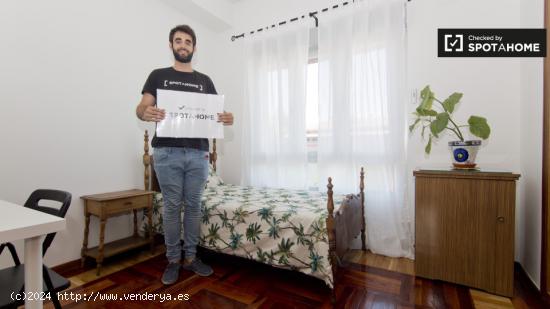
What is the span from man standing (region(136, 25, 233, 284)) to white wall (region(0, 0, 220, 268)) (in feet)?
2.37

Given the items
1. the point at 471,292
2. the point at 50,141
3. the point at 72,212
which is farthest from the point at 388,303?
the point at 50,141

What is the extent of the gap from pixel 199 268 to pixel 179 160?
0.77 m

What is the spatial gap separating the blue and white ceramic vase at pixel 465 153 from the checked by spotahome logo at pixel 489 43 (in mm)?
649

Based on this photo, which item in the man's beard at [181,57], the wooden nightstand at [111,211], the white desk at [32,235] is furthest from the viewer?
the wooden nightstand at [111,211]

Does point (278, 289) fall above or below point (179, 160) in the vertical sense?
below

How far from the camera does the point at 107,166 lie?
2232mm

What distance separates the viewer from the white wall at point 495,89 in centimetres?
170

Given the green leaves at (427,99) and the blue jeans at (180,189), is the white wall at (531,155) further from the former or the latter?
the blue jeans at (180,189)

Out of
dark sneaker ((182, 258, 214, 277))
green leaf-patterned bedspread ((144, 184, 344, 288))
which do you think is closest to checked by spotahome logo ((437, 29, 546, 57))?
green leaf-patterned bedspread ((144, 184, 344, 288))

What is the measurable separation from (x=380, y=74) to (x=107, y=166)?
239 cm

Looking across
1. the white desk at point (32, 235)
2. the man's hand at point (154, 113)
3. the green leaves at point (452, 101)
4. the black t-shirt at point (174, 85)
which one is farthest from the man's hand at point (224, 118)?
the green leaves at point (452, 101)

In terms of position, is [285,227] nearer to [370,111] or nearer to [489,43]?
[370,111]

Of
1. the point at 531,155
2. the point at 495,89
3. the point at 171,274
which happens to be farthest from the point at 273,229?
the point at 495,89

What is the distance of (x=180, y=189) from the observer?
1.78m
